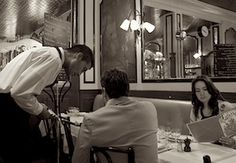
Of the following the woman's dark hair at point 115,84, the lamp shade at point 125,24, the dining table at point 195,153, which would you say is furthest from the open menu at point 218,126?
the lamp shade at point 125,24

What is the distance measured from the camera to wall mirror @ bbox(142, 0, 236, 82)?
3.06 meters

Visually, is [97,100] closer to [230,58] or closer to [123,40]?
[123,40]

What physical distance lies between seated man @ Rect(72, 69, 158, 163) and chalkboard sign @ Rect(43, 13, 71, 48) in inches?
146

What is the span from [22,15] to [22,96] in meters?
3.51

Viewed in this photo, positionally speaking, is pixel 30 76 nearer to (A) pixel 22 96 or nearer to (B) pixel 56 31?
(A) pixel 22 96

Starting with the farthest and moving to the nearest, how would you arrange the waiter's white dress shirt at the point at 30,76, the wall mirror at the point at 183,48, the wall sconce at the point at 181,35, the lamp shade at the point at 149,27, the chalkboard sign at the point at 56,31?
the chalkboard sign at the point at 56,31 → the lamp shade at the point at 149,27 → the wall sconce at the point at 181,35 → the wall mirror at the point at 183,48 → the waiter's white dress shirt at the point at 30,76

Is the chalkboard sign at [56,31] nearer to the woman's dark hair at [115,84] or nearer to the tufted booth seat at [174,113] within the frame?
the tufted booth seat at [174,113]

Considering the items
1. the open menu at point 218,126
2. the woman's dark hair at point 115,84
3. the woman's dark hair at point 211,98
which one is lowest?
the open menu at point 218,126

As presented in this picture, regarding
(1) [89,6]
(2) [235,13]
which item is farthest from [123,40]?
(2) [235,13]

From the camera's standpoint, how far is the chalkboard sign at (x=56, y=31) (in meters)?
4.93

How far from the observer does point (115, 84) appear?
1.61 metres

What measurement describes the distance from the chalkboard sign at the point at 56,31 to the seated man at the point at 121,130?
12.2 feet

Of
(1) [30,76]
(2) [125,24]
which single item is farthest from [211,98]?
(2) [125,24]

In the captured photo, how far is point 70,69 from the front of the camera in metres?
2.31
